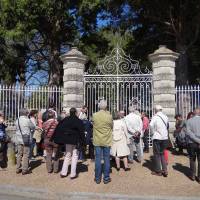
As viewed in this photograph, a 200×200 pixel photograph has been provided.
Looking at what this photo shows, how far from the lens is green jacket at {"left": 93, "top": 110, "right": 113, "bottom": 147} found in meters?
10.6

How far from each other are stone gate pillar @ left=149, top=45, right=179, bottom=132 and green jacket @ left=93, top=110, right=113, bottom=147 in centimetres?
531

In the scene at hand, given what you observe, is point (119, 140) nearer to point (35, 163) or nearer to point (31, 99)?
point (35, 163)

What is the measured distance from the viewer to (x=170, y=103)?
51.2ft

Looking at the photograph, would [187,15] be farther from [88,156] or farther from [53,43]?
[88,156]

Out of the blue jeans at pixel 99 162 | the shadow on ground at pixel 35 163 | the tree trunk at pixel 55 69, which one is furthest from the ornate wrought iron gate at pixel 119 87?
the tree trunk at pixel 55 69

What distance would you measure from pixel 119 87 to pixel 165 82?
1.86 m

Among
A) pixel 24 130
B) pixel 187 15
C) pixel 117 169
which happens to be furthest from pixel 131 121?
pixel 187 15

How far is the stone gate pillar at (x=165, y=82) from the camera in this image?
15.6 metres

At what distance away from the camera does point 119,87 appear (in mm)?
16359

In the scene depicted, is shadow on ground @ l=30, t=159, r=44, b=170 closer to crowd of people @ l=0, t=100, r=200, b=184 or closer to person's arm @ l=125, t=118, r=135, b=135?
crowd of people @ l=0, t=100, r=200, b=184

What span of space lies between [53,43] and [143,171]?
598 inches

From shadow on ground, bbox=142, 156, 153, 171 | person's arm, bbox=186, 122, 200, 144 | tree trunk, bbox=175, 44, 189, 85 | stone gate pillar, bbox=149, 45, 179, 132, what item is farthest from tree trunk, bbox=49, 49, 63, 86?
person's arm, bbox=186, 122, 200, 144

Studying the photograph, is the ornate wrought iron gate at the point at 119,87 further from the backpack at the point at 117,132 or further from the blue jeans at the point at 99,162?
the blue jeans at the point at 99,162

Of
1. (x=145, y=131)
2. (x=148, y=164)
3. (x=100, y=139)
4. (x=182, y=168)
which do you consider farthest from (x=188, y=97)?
(x=100, y=139)
